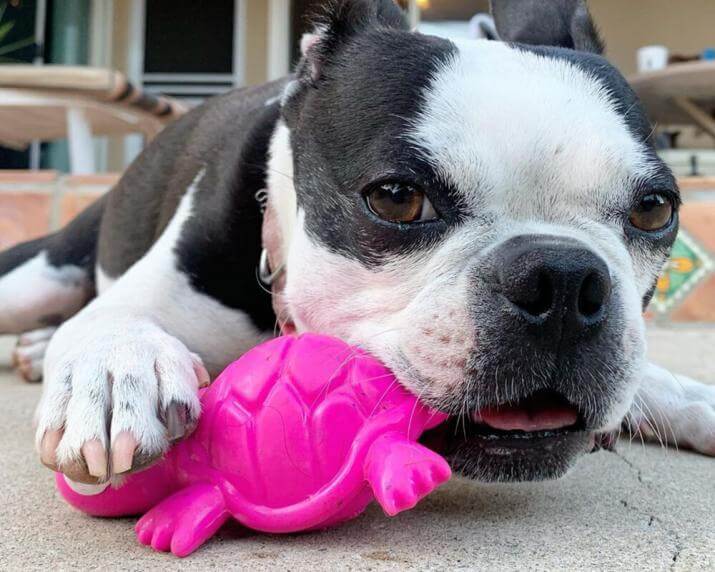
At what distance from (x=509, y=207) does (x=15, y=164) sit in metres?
8.51

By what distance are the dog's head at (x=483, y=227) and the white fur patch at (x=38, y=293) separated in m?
1.55

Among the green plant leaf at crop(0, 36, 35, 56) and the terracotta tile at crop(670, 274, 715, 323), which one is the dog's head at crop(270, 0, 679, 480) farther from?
the green plant leaf at crop(0, 36, 35, 56)

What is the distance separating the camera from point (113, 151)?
9.49m

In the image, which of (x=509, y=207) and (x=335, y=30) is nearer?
(x=509, y=207)

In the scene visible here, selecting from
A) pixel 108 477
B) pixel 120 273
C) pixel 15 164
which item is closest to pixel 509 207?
pixel 108 477

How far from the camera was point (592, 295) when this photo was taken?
4.14 ft

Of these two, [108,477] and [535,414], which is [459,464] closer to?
[535,414]

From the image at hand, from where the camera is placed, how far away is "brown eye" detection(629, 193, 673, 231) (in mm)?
1595

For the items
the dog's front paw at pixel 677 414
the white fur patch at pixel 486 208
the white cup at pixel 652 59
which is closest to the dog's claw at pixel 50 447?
the white fur patch at pixel 486 208

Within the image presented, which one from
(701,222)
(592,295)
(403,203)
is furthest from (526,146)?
(701,222)

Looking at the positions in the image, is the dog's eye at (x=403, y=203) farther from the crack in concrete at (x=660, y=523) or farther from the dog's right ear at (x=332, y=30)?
the crack in concrete at (x=660, y=523)

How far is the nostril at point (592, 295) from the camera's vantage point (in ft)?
4.09

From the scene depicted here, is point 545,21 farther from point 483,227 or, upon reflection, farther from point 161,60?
point 161,60

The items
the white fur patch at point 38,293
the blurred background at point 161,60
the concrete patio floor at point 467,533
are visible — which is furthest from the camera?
the blurred background at point 161,60
